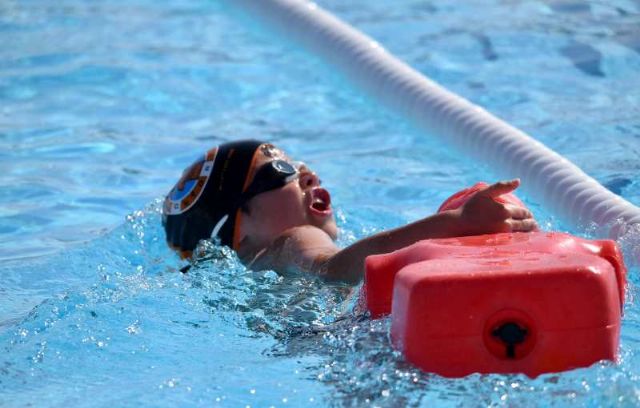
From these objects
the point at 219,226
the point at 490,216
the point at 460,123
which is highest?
the point at 490,216

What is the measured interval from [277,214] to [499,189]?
3.26 ft

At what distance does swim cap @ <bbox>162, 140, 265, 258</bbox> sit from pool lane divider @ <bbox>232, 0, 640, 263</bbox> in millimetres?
1322

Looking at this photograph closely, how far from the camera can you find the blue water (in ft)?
9.07

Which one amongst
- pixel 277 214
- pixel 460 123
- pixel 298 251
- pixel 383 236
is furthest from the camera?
pixel 460 123

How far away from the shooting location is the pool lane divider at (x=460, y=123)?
399cm

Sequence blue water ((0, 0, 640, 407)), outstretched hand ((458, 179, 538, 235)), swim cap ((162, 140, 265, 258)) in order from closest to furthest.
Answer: blue water ((0, 0, 640, 407)) → outstretched hand ((458, 179, 538, 235)) → swim cap ((162, 140, 265, 258))

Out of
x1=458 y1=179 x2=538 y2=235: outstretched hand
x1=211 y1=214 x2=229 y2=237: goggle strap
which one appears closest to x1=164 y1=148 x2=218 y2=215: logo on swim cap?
x1=211 y1=214 x2=229 y2=237: goggle strap

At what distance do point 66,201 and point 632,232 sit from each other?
2.60 m

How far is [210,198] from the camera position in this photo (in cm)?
363

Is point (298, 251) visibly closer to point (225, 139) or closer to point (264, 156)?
point (264, 156)

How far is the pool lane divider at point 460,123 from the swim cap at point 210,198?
1.32 metres

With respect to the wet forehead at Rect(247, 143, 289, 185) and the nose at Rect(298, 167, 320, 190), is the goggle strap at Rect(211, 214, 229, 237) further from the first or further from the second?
the nose at Rect(298, 167, 320, 190)

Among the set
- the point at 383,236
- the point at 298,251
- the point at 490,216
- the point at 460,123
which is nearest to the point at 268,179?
the point at 298,251

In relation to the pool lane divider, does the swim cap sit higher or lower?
higher
